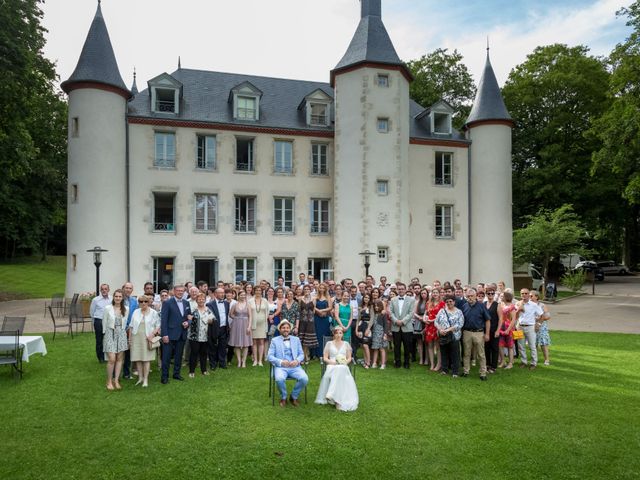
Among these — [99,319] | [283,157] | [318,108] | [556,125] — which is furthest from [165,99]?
[556,125]

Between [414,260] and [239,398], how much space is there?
59.8 ft

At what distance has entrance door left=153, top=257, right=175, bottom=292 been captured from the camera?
22422 millimetres

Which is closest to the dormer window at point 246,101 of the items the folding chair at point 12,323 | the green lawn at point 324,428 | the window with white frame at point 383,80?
the window with white frame at point 383,80

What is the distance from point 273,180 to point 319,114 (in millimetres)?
4356

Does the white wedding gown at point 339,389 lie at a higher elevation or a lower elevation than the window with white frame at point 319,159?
lower

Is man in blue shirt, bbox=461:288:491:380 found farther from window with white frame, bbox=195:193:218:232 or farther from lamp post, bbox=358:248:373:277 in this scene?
window with white frame, bbox=195:193:218:232

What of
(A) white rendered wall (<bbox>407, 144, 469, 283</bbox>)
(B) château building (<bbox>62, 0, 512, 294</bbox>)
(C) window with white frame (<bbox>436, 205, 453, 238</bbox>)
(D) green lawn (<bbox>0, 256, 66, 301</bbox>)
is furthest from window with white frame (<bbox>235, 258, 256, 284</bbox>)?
(D) green lawn (<bbox>0, 256, 66, 301</bbox>)

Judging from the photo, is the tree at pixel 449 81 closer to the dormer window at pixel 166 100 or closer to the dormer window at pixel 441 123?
the dormer window at pixel 441 123

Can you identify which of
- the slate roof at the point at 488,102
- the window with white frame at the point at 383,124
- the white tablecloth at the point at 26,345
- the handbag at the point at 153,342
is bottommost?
the white tablecloth at the point at 26,345

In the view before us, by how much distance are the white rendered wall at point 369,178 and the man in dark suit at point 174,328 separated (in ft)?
45.3

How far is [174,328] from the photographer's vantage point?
9438 millimetres

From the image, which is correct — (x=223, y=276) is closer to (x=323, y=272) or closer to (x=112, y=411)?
(x=323, y=272)

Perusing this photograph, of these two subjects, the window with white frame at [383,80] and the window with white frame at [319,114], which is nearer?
the window with white frame at [383,80]

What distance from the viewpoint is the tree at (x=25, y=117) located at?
2053 cm
